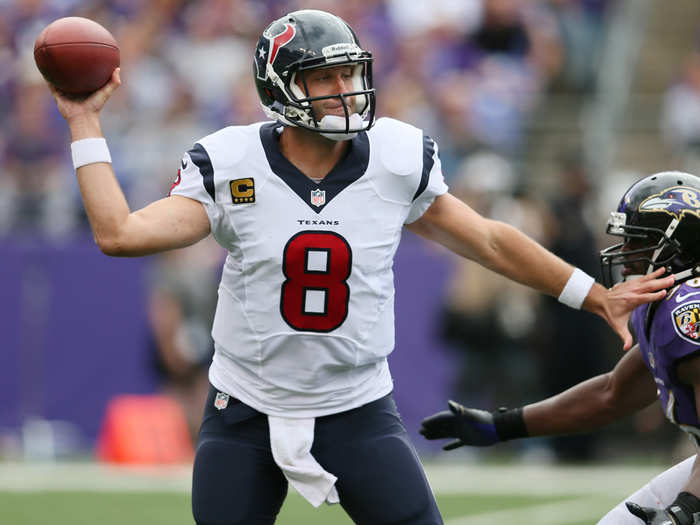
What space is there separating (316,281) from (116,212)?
0.61m

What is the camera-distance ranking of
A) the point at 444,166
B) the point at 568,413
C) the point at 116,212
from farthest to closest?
the point at 444,166 → the point at 568,413 → the point at 116,212

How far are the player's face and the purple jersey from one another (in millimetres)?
1087

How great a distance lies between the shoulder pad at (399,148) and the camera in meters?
3.64

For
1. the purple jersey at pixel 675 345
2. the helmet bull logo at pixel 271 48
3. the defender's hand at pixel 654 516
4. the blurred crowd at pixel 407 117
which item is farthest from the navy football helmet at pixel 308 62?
the blurred crowd at pixel 407 117

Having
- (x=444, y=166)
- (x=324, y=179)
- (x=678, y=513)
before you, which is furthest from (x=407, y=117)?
(x=678, y=513)

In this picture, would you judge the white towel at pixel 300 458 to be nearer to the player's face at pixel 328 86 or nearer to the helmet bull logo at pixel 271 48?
the player's face at pixel 328 86

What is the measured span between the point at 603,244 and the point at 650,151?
2.15 metres

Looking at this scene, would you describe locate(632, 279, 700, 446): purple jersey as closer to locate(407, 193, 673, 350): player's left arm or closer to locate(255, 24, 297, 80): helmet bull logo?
locate(407, 193, 673, 350): player's left arm

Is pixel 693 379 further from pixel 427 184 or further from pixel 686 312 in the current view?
pixel 427 184

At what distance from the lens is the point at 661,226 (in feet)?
12.1

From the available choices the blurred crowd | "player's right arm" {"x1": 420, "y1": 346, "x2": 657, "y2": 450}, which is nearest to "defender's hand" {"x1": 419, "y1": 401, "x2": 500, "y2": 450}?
"player's right arm" {"x1": 420, "y1": 346, "x2": 657, "y2": 450}

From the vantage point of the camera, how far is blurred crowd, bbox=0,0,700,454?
8.34 meters

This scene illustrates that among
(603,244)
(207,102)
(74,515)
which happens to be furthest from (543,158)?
(74,515)

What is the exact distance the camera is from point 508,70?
10430mm
